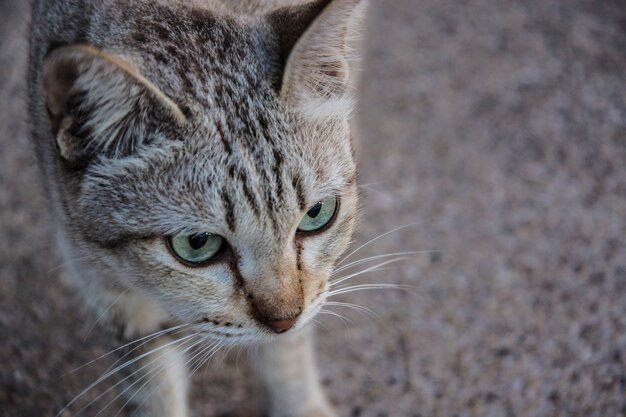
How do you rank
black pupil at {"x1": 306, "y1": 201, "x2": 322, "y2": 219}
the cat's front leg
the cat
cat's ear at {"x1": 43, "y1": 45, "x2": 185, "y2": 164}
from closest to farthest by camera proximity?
cat's ear at {"x1": 43, "y1": 45, "x2": 185, "y2": 164}, the cat, black pupil at {"x1": 306, "y1": 201, "x2": 322, "y2": 219}, the cat's front leg

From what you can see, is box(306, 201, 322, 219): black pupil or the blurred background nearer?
box(306, 201, 322, 219): black pupil

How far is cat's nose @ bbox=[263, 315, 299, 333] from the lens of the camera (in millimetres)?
1541

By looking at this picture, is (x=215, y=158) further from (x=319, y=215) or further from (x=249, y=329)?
(x=249, y=329)

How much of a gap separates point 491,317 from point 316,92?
127 centimetres

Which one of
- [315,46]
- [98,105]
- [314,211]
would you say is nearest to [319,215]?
[314,211]

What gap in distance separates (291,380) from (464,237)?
3.23 feet

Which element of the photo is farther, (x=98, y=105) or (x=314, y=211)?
(x=314, y=211)

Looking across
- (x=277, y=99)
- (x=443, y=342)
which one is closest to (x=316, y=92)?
(x=277, y=99)

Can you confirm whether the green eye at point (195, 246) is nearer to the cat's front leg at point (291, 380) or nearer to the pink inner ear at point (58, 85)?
the pink inner ear at point (58, 85)

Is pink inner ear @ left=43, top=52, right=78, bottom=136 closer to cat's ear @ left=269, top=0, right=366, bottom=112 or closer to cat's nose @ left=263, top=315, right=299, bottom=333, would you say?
cat's ear @ left=269, top=0, right=366, bottom=112

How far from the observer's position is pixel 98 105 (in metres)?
1.44

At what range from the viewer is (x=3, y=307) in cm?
253

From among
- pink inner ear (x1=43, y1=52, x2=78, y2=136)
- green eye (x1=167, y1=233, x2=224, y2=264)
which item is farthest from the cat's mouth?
pink inner ear (x1=43, y1=52, x2=78, y2=136)

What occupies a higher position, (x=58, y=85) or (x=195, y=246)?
(x=58, y=85)
